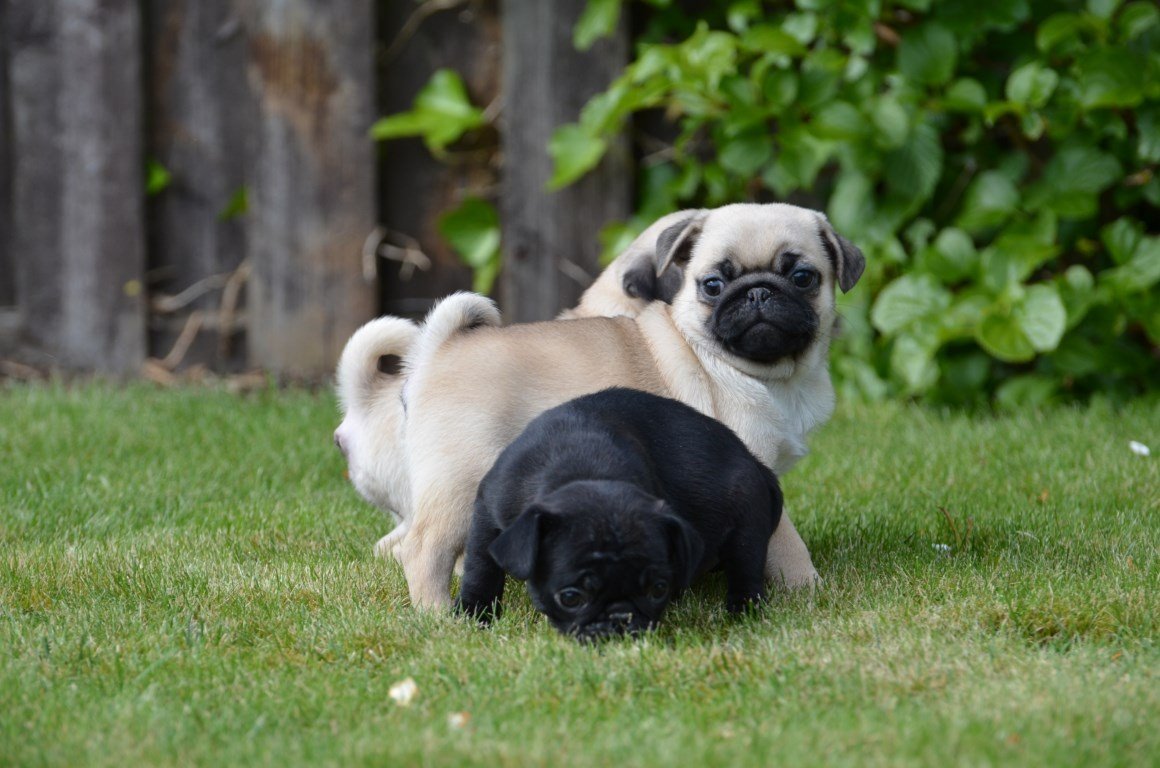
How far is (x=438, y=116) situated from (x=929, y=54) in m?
2.37

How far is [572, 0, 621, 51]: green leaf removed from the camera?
647 centimetres

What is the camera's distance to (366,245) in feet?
23.0

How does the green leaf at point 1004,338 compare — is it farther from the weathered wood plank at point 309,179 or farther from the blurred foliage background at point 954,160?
the weathered wood plank at point 309,179

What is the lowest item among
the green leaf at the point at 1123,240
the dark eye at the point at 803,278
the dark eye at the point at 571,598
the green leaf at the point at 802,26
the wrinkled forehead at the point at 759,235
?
the dark eye at the point at 571,598

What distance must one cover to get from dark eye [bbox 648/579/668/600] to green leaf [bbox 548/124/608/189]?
3584mm

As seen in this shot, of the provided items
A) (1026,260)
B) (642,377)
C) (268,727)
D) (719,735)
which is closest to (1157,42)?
(1026,260)

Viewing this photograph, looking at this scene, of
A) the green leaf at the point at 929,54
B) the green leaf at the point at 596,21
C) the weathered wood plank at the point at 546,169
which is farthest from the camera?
the weathered wood plank at the point at 546,169

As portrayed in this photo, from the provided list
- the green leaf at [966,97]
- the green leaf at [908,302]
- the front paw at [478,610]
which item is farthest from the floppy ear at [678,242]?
the green leaf at [966,97]

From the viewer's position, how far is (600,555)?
3.15m

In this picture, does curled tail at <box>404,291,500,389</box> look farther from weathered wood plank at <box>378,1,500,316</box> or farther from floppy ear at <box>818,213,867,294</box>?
weathered wood plank at <box>378,1,500,316</box>

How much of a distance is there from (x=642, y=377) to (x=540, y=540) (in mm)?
1000

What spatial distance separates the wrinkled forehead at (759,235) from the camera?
161 inches

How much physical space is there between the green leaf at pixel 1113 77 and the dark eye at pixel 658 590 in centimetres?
353

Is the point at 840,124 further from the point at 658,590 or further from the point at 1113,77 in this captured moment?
the point at 658,590
